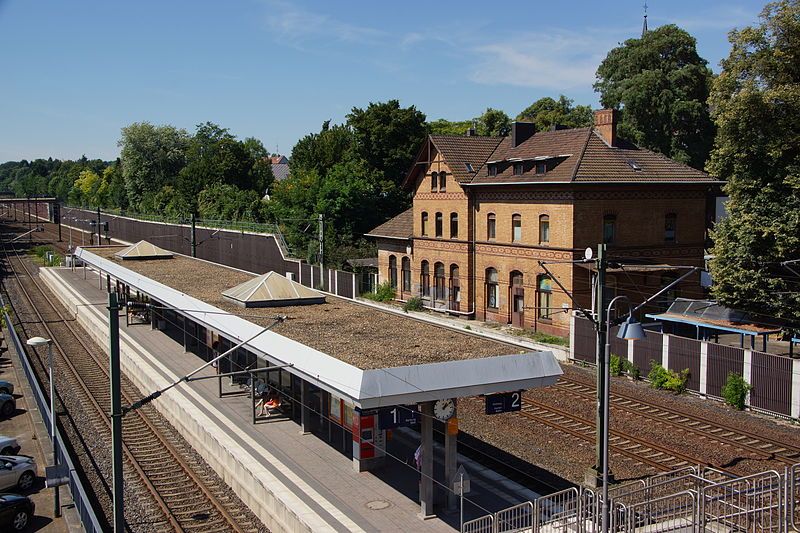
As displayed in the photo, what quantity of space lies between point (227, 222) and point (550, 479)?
61463mm

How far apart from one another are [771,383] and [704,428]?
2942mm

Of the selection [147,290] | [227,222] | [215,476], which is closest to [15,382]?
[147,290]

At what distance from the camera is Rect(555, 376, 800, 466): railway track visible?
70.1 ft

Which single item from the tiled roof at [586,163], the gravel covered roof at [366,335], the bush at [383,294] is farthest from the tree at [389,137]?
the gravel covered roof at [366,335]

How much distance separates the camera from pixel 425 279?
48.8 metres

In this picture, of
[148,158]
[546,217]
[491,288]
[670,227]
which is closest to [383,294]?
[491,288]

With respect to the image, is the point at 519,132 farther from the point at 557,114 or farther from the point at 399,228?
the point at 557,114

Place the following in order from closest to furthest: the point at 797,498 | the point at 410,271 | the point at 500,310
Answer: the point at 797,498 < the point at 500,310 < the point at 410,271

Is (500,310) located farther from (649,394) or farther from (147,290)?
(147,290)

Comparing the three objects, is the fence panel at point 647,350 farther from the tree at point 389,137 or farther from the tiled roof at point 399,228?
the tree at point 389,137

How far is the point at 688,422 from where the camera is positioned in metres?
24.4

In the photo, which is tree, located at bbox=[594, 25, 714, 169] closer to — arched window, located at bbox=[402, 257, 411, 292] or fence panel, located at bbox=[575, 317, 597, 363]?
arched window, located at bbox=[402, 257, 411, 292]

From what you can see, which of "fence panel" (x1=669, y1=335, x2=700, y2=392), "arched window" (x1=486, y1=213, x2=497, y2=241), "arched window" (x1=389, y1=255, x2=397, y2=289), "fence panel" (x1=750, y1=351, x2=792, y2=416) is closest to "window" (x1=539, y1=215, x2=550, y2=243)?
"arched window" (x1=486, y1=213, x2=497, y2=241)

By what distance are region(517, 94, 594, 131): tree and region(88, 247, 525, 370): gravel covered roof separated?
4698cm
